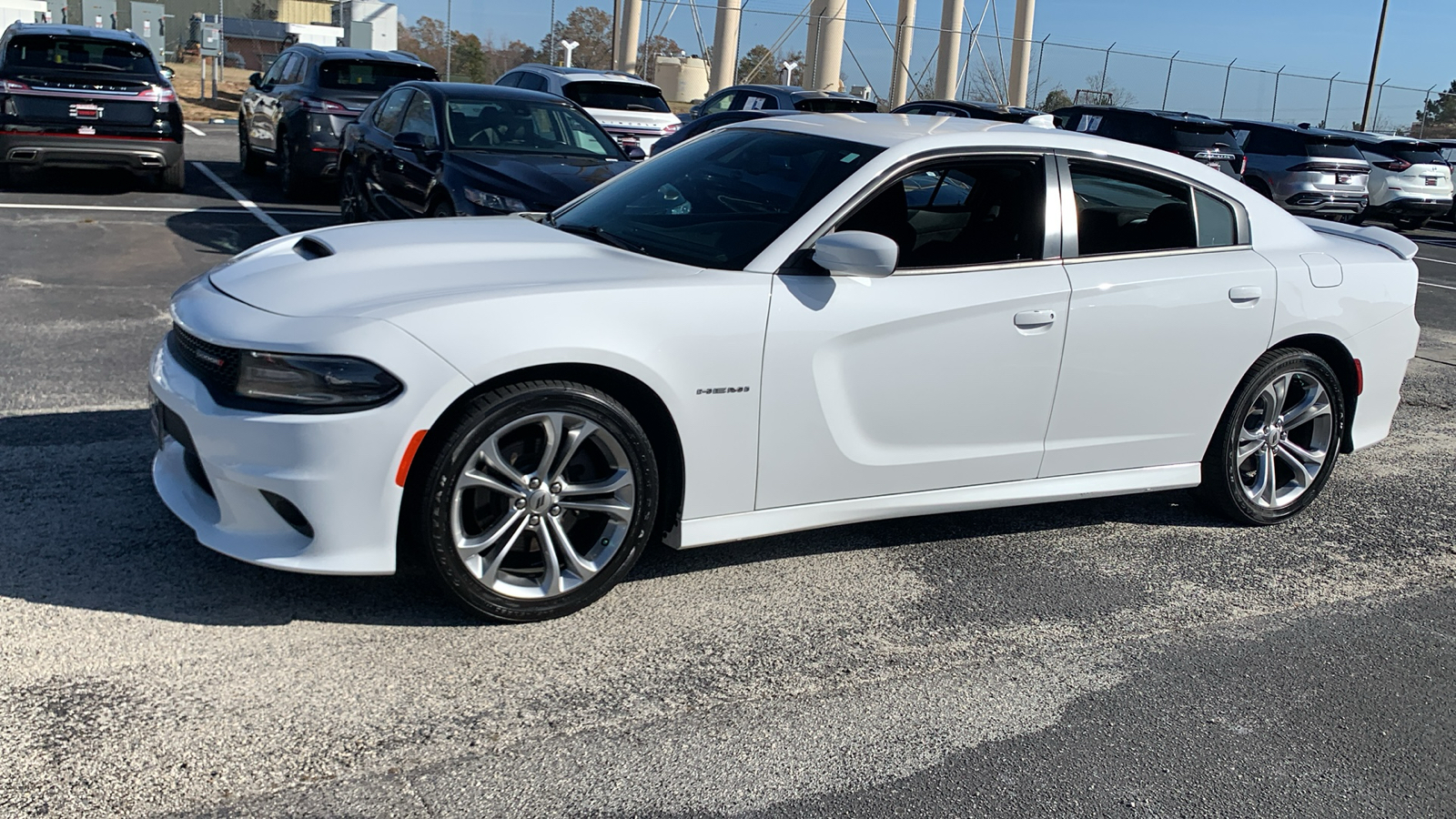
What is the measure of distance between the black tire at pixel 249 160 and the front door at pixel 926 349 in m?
12.4

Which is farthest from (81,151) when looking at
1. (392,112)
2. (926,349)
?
(926,349)

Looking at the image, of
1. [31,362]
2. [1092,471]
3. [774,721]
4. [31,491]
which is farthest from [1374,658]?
[31,362]

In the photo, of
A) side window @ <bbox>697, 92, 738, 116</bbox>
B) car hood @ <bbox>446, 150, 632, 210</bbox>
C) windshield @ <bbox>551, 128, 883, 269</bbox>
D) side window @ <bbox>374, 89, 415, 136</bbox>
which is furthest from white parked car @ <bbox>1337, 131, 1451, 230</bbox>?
windshield @ <bbox>551, 128, 883, 269</bbox>

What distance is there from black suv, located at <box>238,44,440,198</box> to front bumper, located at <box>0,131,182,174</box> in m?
1.24

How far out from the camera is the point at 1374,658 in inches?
161

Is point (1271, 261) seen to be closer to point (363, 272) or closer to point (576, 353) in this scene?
point (576, 353)

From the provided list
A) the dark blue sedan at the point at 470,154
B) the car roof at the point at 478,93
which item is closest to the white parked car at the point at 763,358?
the dark blue sedan at the point at 470,154

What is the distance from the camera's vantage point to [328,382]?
136 inches

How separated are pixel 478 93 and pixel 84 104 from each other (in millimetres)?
5049

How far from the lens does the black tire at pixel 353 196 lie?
10.3 meters

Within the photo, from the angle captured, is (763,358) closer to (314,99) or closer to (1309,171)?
(314,99)

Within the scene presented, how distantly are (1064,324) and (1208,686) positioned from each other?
4.48 feet

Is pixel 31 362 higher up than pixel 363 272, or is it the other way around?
pixel 363 272

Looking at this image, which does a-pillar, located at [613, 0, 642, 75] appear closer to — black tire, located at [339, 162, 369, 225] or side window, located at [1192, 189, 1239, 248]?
black tire, located at [339, 162, 369, 225]
